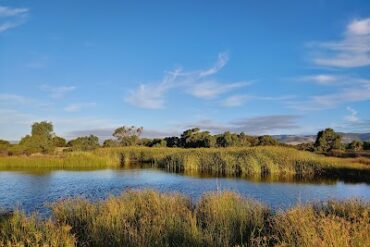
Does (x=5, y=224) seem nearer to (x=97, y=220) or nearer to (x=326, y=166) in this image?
(x=97, y=220)

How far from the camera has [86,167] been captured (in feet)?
109

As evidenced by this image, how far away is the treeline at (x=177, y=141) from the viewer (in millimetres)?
44406

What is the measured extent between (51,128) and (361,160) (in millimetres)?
34603

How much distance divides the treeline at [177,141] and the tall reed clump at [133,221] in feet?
104

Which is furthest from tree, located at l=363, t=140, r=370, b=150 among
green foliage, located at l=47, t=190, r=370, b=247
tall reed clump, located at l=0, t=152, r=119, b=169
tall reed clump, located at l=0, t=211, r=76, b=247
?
tall reed clump, located at l=0, t=211, r=76, b=247

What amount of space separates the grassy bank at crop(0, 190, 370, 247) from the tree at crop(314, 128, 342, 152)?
35958 mm

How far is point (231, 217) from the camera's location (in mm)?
9500

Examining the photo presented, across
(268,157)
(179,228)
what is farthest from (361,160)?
(179,228)

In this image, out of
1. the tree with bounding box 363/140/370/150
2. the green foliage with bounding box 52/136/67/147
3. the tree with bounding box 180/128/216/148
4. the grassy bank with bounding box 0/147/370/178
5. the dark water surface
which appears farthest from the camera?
the green foliage with bounding box 52/136/67/147

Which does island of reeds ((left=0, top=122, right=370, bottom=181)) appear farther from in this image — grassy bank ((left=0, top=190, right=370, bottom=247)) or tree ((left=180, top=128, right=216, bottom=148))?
grassy bank ((left=0, top=190, right=370, bottom=247))

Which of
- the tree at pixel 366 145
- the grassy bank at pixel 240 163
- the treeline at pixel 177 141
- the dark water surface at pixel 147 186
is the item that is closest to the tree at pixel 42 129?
the treeline at pixel 177 141

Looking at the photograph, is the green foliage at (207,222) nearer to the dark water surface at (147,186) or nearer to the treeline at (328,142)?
the dark water surface at (147,186)

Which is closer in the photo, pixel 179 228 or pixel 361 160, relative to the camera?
pixel 179 228

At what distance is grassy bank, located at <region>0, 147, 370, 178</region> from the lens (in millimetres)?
28062
